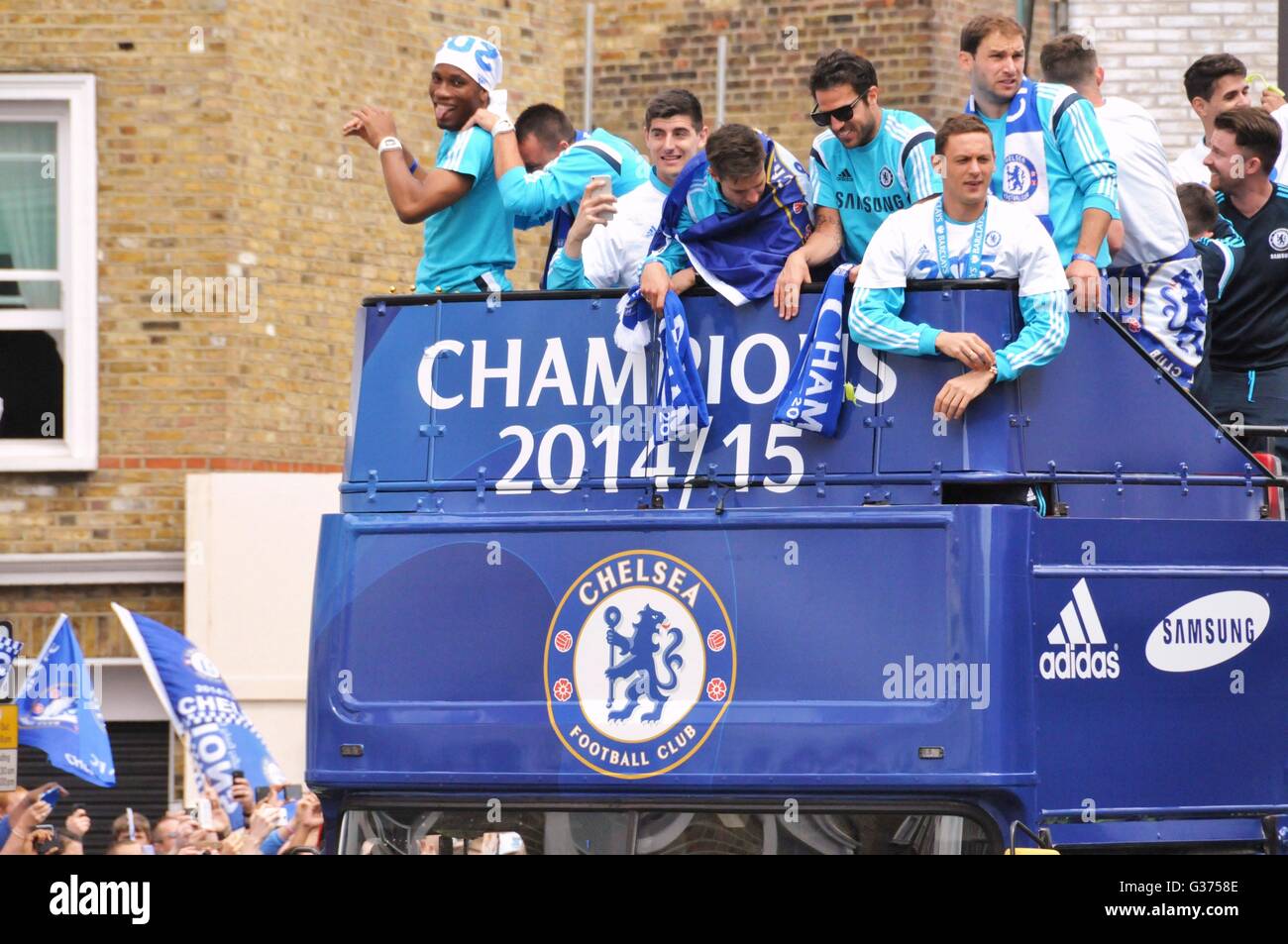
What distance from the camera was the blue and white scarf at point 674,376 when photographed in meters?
7.41

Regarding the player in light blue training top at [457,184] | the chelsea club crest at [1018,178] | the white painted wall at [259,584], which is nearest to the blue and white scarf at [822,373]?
the chelsea club crest at [1018,178]

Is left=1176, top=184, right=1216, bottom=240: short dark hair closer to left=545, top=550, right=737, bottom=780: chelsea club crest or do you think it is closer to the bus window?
left=545, top=550, right=737, bottom=780: chelsea club crest

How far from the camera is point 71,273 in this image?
14.4 m

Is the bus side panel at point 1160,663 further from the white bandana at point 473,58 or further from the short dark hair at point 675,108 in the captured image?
the white bandana at point 473,58

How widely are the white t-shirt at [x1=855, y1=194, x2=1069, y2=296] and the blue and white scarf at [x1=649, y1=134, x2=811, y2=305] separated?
16.3 inches

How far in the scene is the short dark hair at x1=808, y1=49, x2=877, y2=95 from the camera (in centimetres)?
774

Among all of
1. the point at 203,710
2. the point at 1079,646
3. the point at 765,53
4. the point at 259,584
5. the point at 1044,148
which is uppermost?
the point at 765,53

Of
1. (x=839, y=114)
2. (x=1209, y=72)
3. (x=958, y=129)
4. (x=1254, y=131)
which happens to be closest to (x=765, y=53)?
(x=1209, y=72)

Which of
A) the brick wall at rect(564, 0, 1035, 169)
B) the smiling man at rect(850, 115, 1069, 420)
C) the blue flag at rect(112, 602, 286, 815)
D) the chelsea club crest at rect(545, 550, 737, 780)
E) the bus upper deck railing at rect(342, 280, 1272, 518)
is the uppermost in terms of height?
the brick wall at rect(564, 0, 1035, 169)

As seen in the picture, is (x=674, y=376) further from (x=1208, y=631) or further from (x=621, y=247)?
(x=1208, y=631)

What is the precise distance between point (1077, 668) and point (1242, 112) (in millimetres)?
2915

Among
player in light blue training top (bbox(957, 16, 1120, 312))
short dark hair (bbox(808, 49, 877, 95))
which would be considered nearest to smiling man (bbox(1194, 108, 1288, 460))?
player in light blue training top (bbox(957, 16, 1120, 312))

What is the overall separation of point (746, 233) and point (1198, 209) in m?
2.24

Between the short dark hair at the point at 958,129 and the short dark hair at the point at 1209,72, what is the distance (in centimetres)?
280
